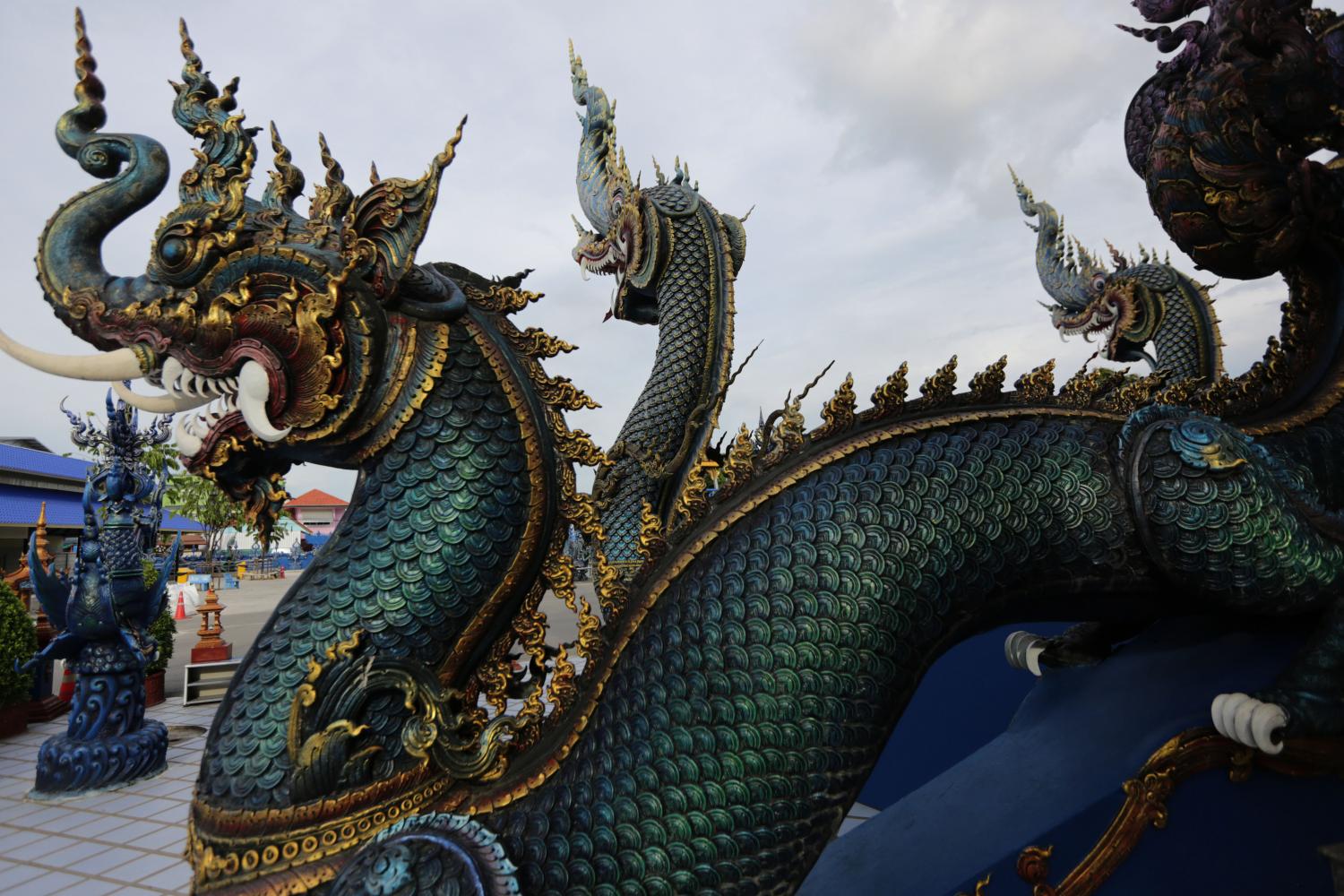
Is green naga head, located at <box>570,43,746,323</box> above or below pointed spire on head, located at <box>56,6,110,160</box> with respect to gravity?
above

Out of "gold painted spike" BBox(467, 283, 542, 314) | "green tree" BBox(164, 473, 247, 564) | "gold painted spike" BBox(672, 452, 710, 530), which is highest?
"green tree" BBox(164, 473, 247, 564)

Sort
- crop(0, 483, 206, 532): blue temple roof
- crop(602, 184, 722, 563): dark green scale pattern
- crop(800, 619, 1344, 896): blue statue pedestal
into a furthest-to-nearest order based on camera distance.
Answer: crop(0, 483, 206, 532): blue temple roof, crop(602, 184, 722, 563): dark green scale pattern, crop(800, 619, 1344, 896): blue statue pedestal

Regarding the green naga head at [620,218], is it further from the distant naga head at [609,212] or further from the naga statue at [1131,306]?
the naga statue at [1131,306]

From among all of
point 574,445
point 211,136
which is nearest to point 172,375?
point 211,136

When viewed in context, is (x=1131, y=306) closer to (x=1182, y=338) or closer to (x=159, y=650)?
(x=1182, y=338)

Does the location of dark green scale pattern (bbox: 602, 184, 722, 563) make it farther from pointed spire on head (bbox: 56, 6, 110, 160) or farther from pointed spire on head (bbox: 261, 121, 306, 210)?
pointed spire on head (bbox: 56, 6, 110, 160)

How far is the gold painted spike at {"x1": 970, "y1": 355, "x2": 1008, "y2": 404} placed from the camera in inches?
72.0

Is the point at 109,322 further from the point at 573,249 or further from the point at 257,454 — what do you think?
the point at 573,249

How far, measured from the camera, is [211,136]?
162 centimetres

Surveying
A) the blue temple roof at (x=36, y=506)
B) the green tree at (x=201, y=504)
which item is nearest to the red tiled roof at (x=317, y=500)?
the green tree at (x=201, y=504)

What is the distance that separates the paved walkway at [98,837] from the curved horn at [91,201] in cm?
260

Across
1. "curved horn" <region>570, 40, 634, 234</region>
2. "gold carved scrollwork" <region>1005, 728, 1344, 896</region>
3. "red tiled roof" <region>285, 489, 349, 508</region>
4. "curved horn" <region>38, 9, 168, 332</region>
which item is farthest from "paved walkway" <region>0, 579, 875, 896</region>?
"red tiled roof" <region>285, 489, 349, 508</region>

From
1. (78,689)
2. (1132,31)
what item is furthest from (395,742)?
(78,689)

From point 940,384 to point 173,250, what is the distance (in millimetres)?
1618
